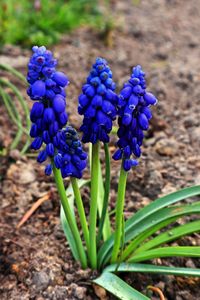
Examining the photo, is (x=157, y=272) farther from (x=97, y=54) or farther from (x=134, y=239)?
(x=97, y=54)

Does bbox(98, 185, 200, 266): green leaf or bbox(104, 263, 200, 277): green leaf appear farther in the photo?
bbox(98, 185, 200, 266): green leaf

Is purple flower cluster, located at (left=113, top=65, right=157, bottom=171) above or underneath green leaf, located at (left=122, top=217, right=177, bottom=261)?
above

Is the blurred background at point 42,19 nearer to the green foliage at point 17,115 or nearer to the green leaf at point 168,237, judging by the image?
the green foliage at point 17,115

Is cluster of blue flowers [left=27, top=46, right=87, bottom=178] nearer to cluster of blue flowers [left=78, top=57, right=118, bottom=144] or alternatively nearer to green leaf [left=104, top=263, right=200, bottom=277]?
cluster of blue flowers [left=78, top=57, right=118, bottom=144]

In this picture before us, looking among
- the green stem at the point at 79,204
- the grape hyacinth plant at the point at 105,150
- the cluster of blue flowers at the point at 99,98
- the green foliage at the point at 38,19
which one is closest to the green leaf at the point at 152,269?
the grape hyacinth plant at the point at 105,150

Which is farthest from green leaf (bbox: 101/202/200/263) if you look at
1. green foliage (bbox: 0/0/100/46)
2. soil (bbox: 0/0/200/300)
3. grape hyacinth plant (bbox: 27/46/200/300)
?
green foliage (bbox: 0/0/100/46)

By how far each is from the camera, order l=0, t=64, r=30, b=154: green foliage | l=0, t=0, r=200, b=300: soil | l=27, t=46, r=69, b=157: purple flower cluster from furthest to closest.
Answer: l=0, t=64, r=30, b=154: green foliage < l=0, t=0, r=200, b=300: soil < l=27, t=46, r=69, b=157: purple flower cluster

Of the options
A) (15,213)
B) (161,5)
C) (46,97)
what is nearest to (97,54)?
(161,5)
